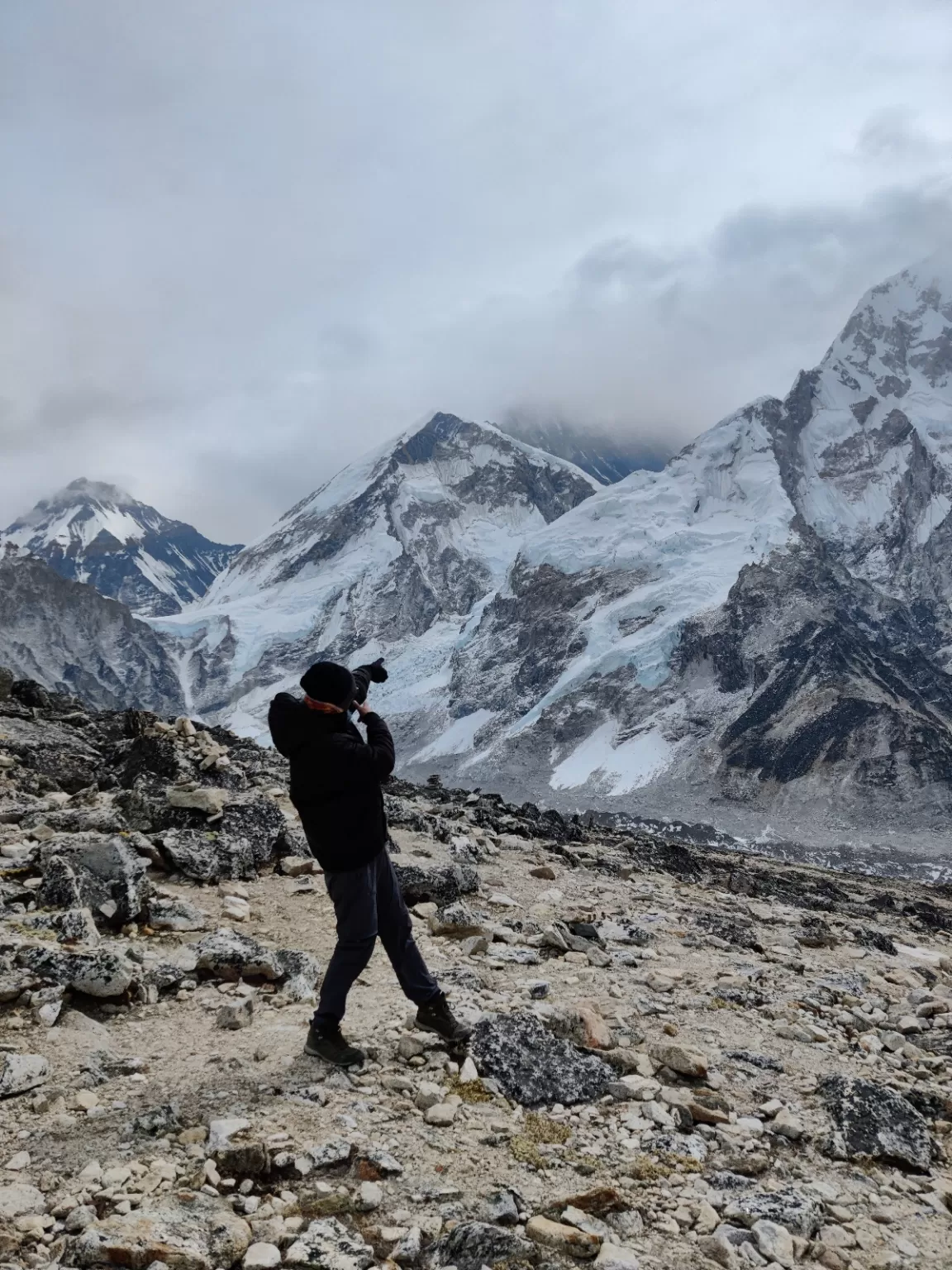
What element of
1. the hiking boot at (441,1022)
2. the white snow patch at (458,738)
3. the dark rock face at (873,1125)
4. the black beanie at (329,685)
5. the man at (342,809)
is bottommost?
the white snow patch at (458,738)

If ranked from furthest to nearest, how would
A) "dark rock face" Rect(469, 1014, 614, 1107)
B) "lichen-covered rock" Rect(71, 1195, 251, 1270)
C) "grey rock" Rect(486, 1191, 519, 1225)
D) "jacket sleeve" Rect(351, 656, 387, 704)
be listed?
"jacket sleeve" Rect(351, 656, 387, 704) < "dark rock face" Rect(469, 1014, 614, 1107) < "grey rock" Rect(486, 1191, 519, 1225) < "lichen-covered rock" Rect(71, 1195, 251, 1270)

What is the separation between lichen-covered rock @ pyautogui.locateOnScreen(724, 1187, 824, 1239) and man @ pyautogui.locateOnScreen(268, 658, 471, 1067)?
6.96 feet

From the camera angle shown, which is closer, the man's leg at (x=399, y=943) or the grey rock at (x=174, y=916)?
the man's leg at (x=399, y=943)

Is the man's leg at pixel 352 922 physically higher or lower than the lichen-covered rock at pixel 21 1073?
higher

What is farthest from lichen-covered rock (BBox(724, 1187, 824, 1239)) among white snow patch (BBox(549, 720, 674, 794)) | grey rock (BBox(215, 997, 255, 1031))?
white snow patch (BBox(549, 720, 674, 794))

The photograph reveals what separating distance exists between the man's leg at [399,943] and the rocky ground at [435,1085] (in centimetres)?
32

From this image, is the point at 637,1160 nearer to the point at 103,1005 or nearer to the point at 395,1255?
the point at 395,1255

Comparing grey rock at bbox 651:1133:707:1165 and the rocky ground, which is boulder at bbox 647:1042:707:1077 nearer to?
the rocky ground

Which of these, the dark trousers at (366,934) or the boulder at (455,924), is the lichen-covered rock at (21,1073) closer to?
the dark trousers at (366,934)

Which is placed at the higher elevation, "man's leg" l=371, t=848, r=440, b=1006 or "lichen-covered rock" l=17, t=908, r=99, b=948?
"man's leg" l=371, t=848, r=440, b=1006

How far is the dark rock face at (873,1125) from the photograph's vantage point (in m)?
5.30

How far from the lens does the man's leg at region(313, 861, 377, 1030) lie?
584cm

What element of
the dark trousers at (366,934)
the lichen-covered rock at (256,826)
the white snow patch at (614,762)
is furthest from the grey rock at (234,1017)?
the white snow patch at (614,762)

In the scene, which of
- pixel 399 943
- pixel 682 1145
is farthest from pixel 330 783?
pixel 682 1145
